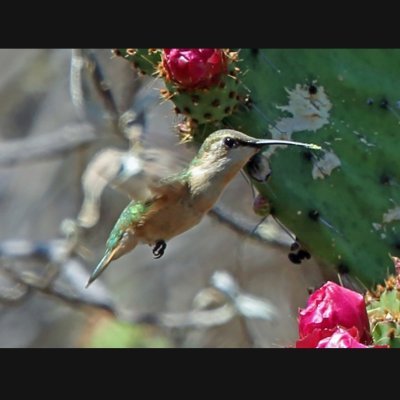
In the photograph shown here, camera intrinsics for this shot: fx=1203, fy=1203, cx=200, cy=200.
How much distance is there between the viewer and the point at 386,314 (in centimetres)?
204

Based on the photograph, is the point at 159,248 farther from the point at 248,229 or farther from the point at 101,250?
the point at 101,250

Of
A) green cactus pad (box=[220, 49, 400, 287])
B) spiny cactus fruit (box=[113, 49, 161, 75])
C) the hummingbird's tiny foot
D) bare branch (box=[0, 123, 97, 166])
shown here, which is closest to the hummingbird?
the hummingbird's tiny foot

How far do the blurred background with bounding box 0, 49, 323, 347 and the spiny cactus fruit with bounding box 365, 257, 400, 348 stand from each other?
145 cm

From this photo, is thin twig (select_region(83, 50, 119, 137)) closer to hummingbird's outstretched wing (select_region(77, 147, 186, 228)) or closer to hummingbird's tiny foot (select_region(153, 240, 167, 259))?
hummingbird's tiny foot (select_region(153, 240, 167, 259))

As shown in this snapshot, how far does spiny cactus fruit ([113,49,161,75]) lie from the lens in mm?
2662

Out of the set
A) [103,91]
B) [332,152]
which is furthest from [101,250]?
[332,152]

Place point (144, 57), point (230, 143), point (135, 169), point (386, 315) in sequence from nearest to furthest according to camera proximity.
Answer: point (386, 315) < point (135, 169) < point (230, 143) < point (144, 57)

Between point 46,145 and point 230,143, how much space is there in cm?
180

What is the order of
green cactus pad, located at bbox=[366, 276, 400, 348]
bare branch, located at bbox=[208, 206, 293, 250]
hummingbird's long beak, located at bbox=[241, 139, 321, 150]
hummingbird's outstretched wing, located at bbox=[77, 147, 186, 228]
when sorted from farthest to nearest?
bare branch, located at bbox=[208, 206, 293, 250], hummingbird's long beak, located at bbox=[241, 139, 321, 150], hummingbird's outstretched wing, located at bbox=[77, 147, 186, 228], green cactus pad, located at bbox=[366, 276, 400, 348]

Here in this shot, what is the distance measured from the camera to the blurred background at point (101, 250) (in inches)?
152

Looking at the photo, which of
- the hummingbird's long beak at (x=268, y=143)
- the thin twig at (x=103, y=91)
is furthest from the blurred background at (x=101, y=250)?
the hummingbird's long beak at (x=268, y=143)

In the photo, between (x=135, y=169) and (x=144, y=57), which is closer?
(x=135, y=169)

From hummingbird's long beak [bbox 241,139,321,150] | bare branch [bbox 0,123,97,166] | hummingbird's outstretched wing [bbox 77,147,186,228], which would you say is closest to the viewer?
hummingbird's outstretched wing [bbox 77,147,186,228]

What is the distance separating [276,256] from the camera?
Answer: 4379mm
